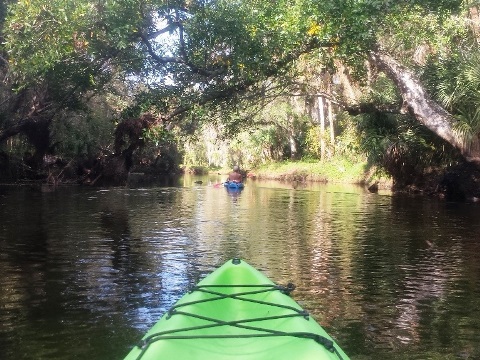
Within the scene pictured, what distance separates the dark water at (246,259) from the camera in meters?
6.29

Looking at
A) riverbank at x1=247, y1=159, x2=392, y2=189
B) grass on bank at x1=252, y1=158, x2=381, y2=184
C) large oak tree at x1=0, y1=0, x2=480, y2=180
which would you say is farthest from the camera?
grass on bank at x1=252, y1=158, x2=381, y2=184

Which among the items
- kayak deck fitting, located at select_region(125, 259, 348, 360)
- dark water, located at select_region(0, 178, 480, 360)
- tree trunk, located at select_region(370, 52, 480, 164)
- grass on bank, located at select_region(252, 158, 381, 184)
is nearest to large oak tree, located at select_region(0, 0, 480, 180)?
tree trunk, located at select_region(370, 52, 480, 164)

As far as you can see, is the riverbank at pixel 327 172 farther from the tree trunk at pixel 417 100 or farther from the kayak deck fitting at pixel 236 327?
the kayak deck fitting at pixel 236 327

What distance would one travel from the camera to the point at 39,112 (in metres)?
27.8

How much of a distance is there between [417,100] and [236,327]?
41.1ft

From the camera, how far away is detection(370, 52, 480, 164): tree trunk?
15836 mm

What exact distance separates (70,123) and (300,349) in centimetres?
2930

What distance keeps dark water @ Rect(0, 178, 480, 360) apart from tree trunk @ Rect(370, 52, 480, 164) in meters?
2.31

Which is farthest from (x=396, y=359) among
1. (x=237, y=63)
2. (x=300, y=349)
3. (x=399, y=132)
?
(x=399, y=132)

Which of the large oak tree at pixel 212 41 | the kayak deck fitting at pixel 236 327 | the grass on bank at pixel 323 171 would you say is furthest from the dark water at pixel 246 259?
the grass on bank at pixel 323 171

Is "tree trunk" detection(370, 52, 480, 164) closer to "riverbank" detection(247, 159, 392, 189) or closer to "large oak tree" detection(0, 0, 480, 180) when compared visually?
"large oak tree" detection(0, 0, 480, 180)

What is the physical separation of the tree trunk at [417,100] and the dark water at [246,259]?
90.9 inches

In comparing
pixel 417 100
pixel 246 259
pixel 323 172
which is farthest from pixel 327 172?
pixel 246 259

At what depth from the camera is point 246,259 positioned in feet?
34.2
